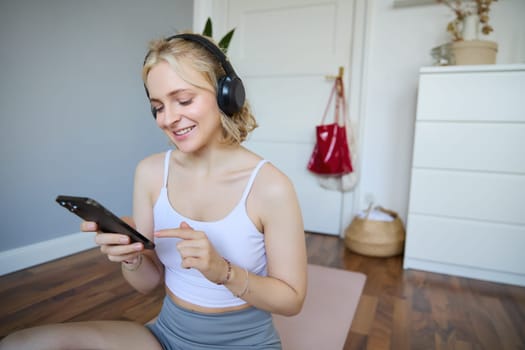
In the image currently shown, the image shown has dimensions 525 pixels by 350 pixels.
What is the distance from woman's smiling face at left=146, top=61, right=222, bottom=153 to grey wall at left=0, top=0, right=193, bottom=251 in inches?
56.5

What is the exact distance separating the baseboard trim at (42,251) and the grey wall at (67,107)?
4 centimetres

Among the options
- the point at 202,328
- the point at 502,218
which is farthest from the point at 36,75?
the point at 502,218

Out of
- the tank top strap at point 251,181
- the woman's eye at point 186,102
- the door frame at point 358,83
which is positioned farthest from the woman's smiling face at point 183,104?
the door frame at point 358,83

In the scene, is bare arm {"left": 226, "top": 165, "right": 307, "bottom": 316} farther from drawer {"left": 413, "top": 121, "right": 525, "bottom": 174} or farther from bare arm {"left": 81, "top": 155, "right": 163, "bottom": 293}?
drawer {"left": 413, "top": 121, "right": 525, "bottom": 174}

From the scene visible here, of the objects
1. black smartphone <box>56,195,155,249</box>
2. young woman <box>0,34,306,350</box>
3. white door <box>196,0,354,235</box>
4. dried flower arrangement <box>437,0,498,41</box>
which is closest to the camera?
black smartphone <box>56,195,155,249</box>

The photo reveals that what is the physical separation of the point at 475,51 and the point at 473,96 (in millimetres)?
264

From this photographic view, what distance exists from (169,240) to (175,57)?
0.37m

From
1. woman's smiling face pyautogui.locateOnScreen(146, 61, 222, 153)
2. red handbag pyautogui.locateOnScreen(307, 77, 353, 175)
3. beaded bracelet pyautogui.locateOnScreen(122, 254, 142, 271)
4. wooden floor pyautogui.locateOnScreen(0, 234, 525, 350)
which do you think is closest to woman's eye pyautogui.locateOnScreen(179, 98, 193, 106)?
woman's smiling face pyautogui.locateOnScreen(146, 61, 222, 153)

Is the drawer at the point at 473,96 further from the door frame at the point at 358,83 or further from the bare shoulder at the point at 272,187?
the bare shoulder at the point at 272,187

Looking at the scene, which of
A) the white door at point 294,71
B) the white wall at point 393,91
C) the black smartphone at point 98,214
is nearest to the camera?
the black smartphone at point 98,214

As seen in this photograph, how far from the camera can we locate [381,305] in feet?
5.38

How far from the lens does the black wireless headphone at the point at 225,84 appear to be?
695 millimetres

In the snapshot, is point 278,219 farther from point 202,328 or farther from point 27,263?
point 27,263

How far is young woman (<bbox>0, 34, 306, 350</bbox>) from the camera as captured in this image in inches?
25.6
